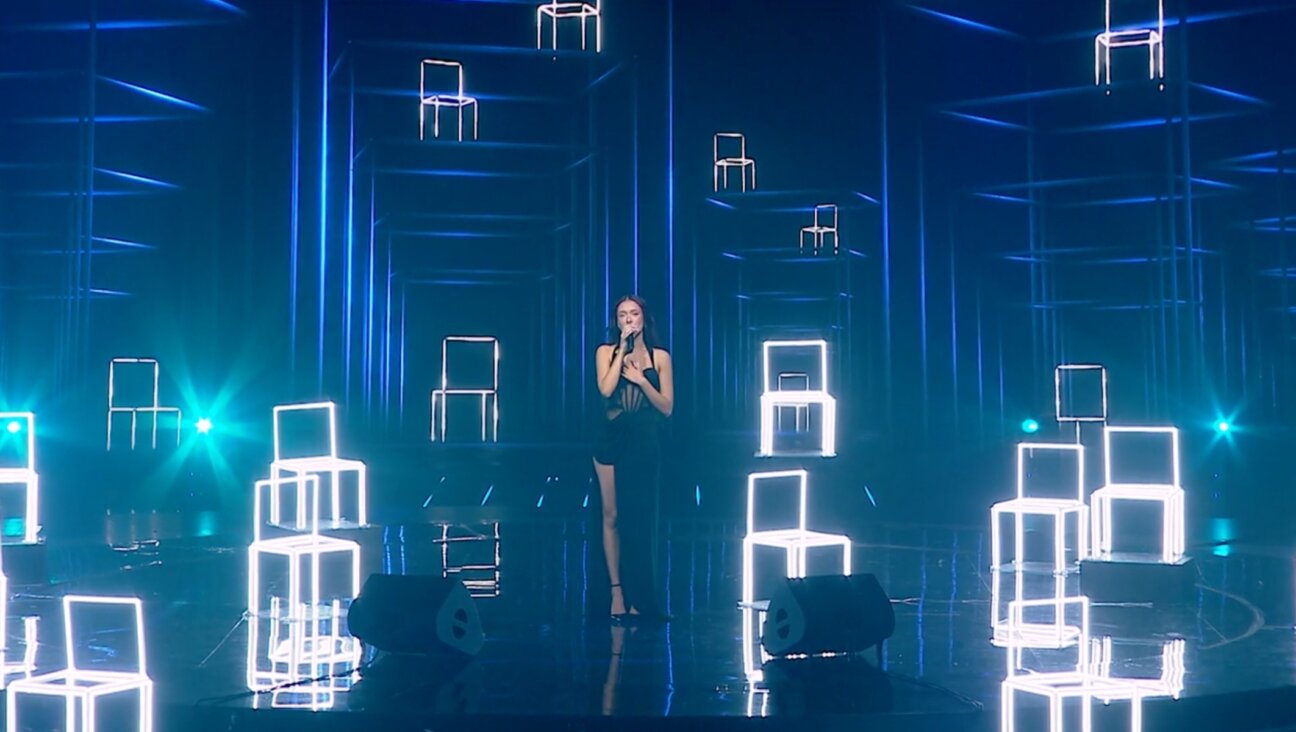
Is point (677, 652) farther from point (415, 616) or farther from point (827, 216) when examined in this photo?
point (827, 216)

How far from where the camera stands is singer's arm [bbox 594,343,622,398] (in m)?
5.20

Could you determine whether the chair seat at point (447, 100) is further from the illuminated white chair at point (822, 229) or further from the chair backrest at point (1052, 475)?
the chair backrest at point (1052, 475)

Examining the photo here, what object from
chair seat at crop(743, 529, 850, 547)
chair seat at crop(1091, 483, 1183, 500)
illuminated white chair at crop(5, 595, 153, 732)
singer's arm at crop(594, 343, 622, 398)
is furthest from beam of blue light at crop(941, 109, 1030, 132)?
illuminated white chair at crop(5, 595, 153, 732)

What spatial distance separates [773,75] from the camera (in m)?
14.1

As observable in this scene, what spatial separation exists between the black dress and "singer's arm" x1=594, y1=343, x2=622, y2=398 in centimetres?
3

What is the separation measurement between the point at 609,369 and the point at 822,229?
975 cm

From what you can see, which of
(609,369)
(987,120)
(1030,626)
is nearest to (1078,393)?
(987,120)

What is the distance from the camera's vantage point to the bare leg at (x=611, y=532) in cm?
527

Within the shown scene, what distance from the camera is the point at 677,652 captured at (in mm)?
4703

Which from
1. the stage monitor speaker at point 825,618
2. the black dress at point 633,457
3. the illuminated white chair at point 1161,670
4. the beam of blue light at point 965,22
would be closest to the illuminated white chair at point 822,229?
the beam of blue light at point 965,22

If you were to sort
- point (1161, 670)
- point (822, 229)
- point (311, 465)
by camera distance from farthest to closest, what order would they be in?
point (822, 229)
point (311, 465)
point (1161, 670)

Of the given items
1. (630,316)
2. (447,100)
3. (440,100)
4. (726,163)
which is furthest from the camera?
(726,163)

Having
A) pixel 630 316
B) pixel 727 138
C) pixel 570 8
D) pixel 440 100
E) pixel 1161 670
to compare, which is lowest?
pixel 1161 670

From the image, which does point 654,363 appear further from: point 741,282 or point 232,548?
point 741,282
